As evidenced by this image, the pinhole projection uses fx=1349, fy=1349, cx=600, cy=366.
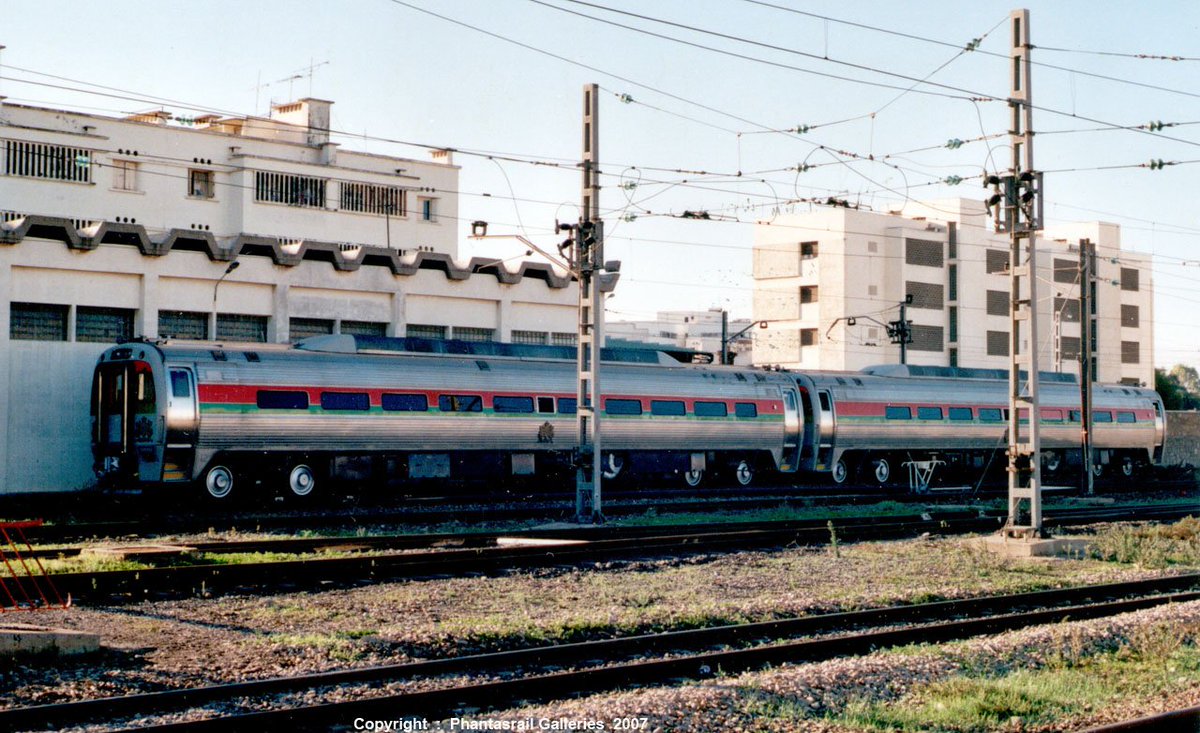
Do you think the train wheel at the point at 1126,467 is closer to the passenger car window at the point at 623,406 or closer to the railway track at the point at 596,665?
the passenger car window at the point at 623,406

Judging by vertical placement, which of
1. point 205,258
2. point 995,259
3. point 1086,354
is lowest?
point 1086,354

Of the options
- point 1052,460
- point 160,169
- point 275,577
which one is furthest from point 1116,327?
point 275,577

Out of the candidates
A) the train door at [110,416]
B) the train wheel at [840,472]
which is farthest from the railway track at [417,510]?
the train wheel at [840,472]

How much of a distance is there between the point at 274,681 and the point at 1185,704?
720cm

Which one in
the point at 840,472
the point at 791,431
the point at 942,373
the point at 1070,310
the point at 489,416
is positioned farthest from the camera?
the point at 1070,310

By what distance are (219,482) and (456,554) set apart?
12006mm

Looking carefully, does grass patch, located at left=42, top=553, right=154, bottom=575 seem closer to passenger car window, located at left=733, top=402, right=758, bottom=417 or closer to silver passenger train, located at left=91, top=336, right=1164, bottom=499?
silver passenger train, located at left=91, top=336, right=1164, bottom=499

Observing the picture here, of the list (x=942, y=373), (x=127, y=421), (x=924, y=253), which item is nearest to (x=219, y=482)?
(x=127, y=421)

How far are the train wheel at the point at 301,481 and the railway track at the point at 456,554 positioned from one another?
836 centimetres

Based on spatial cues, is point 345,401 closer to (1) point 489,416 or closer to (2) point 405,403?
(2) point 405,403

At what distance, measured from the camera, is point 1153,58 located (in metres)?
25.5

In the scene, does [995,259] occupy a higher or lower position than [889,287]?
higher

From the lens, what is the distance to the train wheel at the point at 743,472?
131 ft

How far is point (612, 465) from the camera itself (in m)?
36.5
